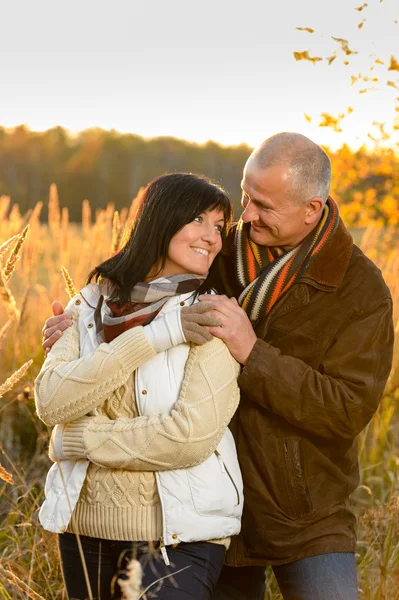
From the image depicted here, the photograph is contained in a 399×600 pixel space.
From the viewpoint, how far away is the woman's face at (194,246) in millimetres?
2379

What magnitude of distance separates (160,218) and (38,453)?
1.97 metres

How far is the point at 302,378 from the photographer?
242cm

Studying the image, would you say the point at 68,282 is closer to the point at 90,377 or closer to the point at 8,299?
the point at 8,299

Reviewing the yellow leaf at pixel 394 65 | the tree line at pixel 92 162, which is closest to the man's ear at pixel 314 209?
the yellow leaf at pixel 394 65

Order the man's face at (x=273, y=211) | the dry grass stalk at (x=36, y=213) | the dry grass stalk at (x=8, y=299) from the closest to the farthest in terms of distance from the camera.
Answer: the man's face at (x=273, y=211) < the dry grass stalk at (x=8, y=299) < the dry grass stalk at (x=36, y=213)

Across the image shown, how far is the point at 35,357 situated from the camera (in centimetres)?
460

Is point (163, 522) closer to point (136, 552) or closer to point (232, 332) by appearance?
point (136, 552)

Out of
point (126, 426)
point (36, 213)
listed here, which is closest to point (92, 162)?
point (36, 213)

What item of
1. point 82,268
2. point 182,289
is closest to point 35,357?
point 82,268

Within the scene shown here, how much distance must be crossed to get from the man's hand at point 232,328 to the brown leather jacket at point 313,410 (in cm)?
8

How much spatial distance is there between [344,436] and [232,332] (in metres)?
0.55

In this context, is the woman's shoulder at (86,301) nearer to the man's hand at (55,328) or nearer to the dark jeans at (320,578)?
the man's hand at (55,328)

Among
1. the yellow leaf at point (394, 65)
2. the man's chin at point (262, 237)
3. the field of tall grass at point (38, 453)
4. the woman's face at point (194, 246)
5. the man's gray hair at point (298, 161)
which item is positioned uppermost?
the yellow leaf at point (394, 65)

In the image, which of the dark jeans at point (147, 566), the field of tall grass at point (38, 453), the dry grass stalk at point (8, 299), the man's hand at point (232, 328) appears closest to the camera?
the dark jeans at point (147, 566)
